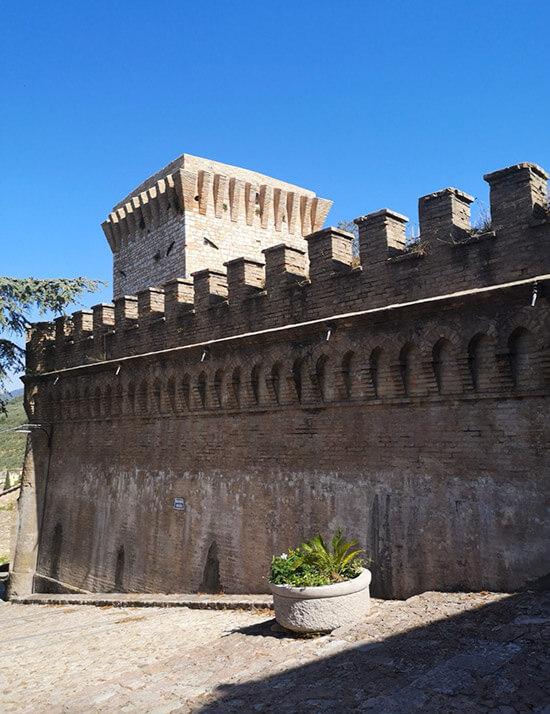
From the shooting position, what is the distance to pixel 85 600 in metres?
13.9

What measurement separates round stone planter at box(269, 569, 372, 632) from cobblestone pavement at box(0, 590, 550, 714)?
0.59 ft

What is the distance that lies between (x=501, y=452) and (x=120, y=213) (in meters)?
15.1

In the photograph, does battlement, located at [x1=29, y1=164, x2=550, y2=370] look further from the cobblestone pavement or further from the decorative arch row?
the cobblestone pavement

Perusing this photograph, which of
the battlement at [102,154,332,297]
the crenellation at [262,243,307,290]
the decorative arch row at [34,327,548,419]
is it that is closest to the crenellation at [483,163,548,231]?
the decorative arch row at [34,327,548,419]

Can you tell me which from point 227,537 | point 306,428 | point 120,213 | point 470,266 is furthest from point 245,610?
point 120,213

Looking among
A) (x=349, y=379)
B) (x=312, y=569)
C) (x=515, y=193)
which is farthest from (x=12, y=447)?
(x=515, y=193)

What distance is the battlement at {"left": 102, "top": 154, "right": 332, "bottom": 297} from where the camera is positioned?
16.8 metres

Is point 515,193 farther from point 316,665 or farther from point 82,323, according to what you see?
point 82,323

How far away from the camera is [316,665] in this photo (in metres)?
6.27

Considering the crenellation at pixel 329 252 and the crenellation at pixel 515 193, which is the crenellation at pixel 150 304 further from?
the crenellation at pixel 515 193

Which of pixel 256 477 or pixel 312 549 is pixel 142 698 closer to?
pixel 312 549

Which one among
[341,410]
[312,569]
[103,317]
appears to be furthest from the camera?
[103,317]

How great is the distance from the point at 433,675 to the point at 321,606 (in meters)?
2.18

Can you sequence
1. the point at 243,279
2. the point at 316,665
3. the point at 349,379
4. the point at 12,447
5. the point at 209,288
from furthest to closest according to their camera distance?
1. the point at 12,447
2. the point at 209,288
3. the point at 243,279
4. the point at 349,379
5. the point at 316,665
